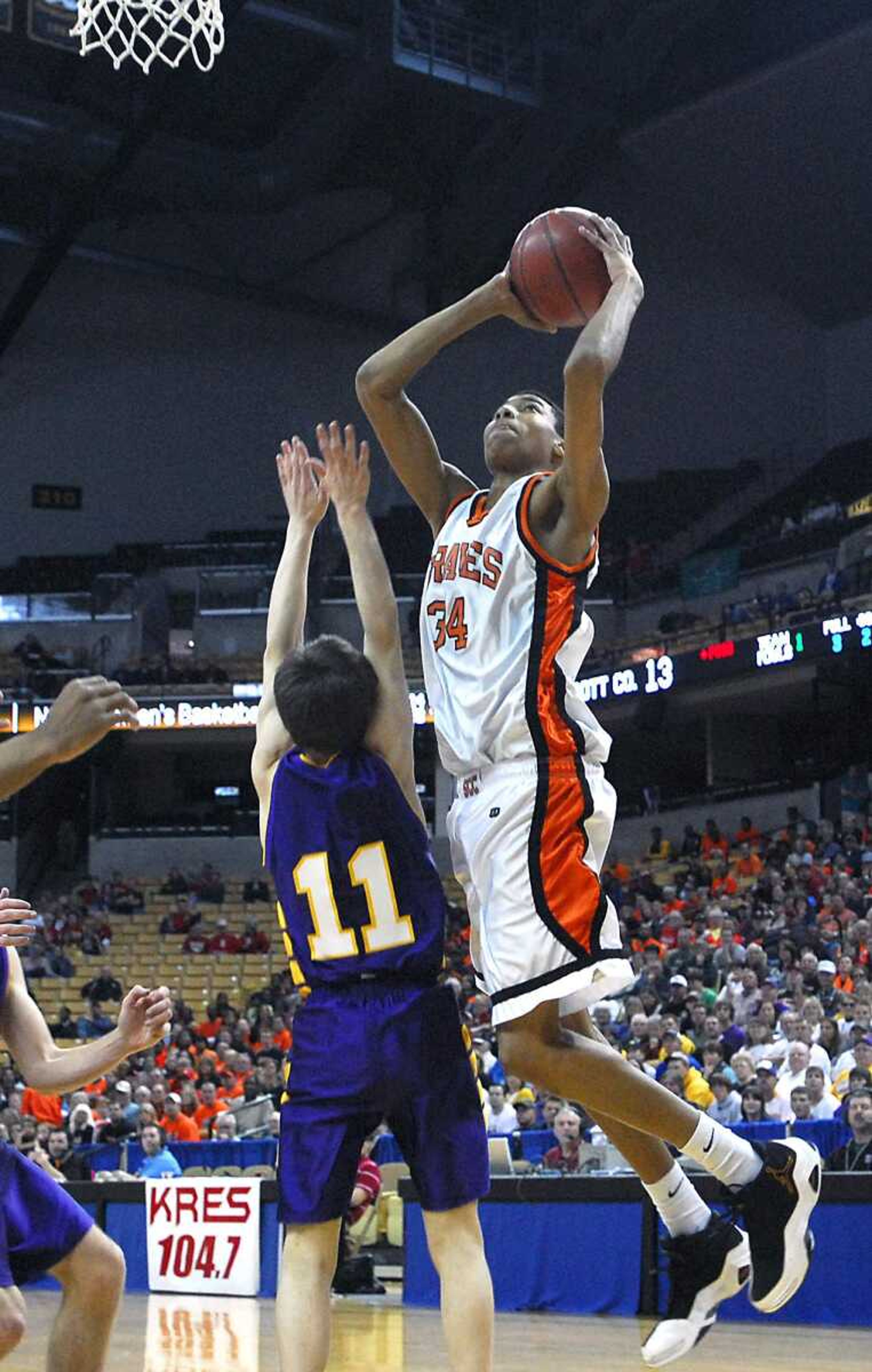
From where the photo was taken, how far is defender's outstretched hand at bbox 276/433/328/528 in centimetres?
→ 491

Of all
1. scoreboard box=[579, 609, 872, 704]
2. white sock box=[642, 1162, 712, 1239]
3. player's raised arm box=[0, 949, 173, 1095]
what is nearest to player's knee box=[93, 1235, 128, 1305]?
player's raised arm box=[0, 949, 173, 1095]

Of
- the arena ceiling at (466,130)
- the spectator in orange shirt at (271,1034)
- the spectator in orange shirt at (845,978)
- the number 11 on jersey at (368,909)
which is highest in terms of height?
the arena ceiling at (466,130)

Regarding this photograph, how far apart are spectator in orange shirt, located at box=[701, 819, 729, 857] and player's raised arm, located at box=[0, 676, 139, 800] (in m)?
22.0

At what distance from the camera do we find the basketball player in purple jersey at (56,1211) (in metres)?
4.06

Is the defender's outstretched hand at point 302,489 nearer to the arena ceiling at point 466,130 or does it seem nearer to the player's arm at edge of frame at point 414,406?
the player's arm at edge of frame at point 414,406

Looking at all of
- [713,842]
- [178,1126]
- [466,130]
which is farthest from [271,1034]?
[466,130]

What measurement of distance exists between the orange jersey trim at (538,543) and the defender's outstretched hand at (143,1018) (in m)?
1.50

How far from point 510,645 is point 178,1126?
11850 mm

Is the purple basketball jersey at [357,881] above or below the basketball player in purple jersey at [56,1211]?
above

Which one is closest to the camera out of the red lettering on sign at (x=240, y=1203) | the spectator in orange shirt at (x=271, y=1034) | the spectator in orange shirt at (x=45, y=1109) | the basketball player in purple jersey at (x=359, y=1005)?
the basketball player in purple jersey at (x=359, y=1005)

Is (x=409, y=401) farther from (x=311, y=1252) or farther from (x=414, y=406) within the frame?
(x=311, y=1252)

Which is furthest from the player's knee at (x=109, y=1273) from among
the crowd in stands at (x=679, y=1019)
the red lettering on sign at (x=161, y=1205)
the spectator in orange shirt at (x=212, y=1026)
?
the spectator in orange shirt at (x=212, y=1026)

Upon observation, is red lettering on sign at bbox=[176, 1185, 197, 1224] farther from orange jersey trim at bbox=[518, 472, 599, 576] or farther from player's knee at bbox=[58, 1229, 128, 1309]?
orange jersey trim at bbox=[518, 472, 599, 576]

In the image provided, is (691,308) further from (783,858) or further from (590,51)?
(783,858)
